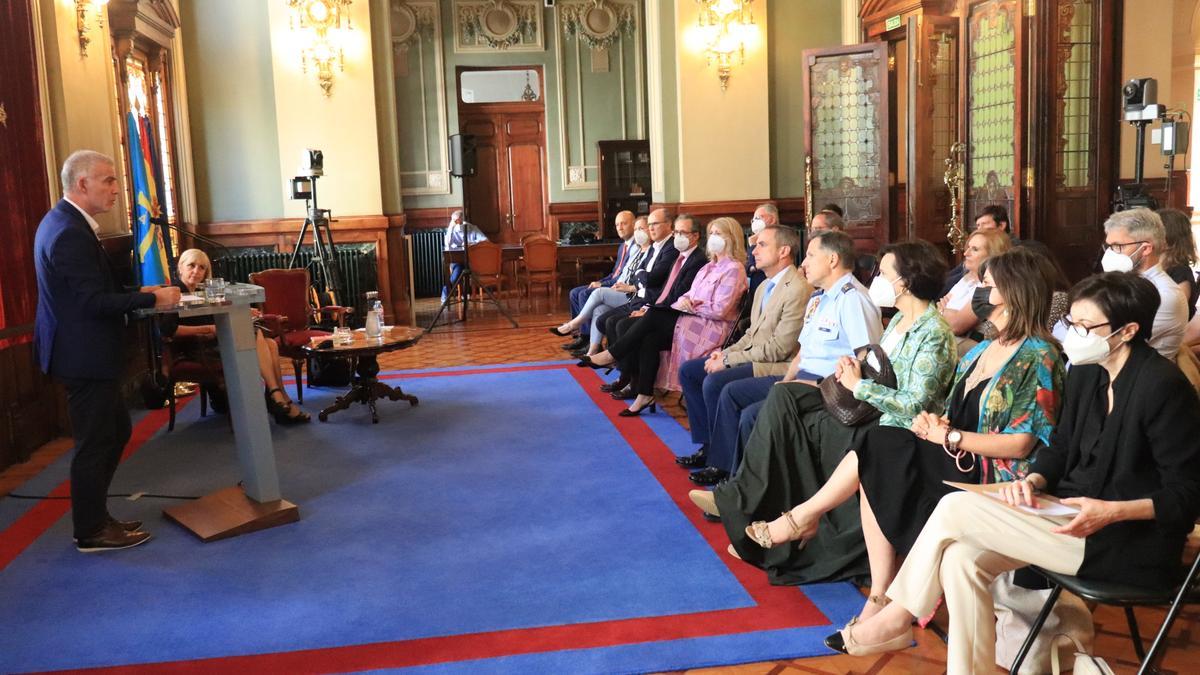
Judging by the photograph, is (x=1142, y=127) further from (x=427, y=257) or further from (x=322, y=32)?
(x=427, y=257)

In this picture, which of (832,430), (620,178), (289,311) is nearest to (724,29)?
(620,178)

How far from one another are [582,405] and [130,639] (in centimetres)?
392

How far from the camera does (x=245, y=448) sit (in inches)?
189

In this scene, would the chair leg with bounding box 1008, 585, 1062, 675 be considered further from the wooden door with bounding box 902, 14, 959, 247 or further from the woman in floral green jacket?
the wooden door with bounding box 902, 14, 959, 247

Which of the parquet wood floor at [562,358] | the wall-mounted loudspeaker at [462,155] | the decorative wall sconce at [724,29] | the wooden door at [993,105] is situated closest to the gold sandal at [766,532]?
the parquet wood floor at [562,358]

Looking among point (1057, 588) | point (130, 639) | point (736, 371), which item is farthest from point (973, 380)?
point (130, 639)

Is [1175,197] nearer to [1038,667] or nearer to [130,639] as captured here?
[1038,667]

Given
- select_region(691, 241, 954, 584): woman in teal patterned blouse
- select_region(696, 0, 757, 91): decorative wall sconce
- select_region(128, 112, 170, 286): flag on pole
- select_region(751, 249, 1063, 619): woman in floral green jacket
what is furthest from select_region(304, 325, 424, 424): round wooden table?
select_region(696, 0, 757, 91): decorative wall sconce

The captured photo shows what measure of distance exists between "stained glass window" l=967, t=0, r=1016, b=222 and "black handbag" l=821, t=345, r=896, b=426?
5.09 metres

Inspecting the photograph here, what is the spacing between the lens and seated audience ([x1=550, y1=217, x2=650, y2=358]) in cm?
832

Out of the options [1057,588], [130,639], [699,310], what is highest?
[699,310]

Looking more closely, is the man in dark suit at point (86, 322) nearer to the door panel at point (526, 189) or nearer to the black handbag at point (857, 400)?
the black handbag at point (857, 400)

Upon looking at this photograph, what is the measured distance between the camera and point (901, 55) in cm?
1050

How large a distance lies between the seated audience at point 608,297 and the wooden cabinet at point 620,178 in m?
5.95
